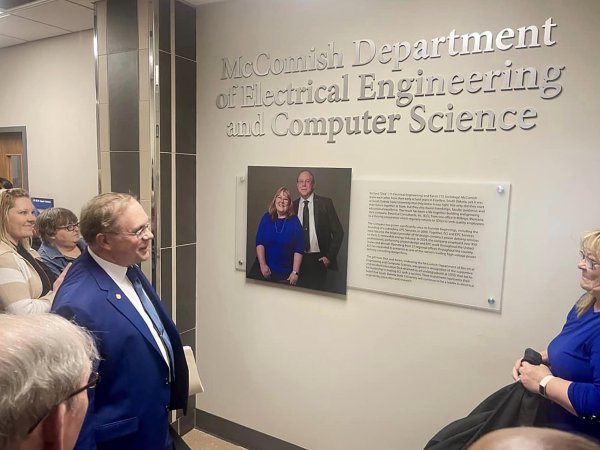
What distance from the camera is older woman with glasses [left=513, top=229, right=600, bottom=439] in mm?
1396

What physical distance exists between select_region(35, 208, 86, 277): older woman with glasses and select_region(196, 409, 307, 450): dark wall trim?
52.3 inches

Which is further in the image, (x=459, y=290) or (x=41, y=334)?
(x=459, y=290)

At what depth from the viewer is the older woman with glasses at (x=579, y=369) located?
1.40 m

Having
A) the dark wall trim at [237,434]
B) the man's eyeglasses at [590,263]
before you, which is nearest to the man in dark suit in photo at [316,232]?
the dark wall trim at [237,434]

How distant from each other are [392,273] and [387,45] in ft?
3.48

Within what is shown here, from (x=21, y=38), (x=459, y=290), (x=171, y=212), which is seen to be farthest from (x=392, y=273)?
(x=21, y=38)

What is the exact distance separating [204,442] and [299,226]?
149 centimetres

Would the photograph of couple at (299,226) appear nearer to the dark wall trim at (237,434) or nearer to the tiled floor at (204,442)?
the dark wall trim at (237,434)

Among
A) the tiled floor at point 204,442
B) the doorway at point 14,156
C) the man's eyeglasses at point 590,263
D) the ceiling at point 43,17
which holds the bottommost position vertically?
the tiled floor at point 204,442

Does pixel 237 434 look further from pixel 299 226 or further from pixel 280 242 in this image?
pixel 299 226

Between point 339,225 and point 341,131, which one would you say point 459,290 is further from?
point 341,131

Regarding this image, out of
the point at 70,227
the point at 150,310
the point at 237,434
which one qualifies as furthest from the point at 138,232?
the point at 237,434

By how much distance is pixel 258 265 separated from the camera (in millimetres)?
2584

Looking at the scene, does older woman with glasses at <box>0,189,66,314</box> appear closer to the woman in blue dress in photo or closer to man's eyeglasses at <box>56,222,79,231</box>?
man's eyeglasses at <box>56,222,79,231</box>
